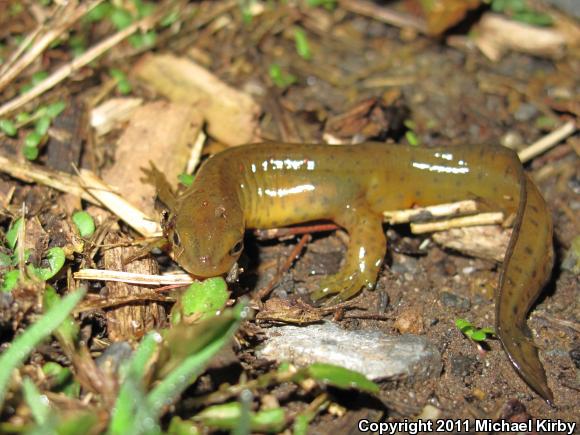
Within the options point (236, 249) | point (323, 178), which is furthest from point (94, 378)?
point (323, 178)

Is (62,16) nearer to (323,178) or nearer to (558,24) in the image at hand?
(323,178)

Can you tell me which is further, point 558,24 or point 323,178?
point 558,24

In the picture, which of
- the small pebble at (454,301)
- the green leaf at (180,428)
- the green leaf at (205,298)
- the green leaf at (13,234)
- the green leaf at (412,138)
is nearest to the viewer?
the green leaf at (180,428)

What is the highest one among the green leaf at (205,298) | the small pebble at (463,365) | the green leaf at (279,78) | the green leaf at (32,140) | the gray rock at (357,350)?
the green leaf at (32,140)

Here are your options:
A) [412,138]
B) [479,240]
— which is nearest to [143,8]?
[412,138]

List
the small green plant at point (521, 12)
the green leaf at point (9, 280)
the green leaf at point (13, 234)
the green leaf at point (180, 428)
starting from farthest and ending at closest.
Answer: the small green plant at point (521, 12)
the green leaf at point (13, 234)
the green leaf at point (9, 280)
the green leaf at point (180, 428)

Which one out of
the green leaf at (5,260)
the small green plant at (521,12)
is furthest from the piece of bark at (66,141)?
the small green plant at (521,12)

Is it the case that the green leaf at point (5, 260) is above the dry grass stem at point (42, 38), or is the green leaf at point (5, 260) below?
below

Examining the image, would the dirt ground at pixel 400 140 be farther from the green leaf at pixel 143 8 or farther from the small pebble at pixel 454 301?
the green leaf at pixel 143 8
